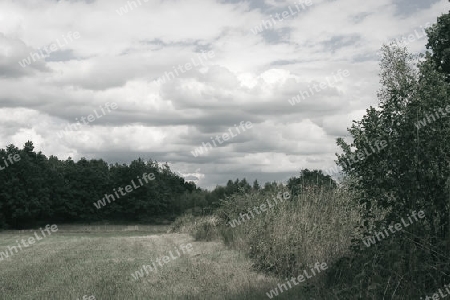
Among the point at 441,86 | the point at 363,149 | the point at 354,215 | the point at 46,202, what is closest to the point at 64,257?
the point at 354,215

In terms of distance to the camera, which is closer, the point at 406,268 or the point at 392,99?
the point at 406,268

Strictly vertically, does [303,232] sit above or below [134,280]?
below

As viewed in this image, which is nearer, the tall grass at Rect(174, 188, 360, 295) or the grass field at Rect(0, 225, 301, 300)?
the grass field at Rect(0, 225, 301, 300)

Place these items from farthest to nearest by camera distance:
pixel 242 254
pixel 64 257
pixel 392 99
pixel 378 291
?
1. pixel 64 257
2. pixel 242 254
3. pixel 392 99
4. pixel 378 291

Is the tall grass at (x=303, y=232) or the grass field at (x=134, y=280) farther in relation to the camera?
the tall grass at (x=303, y=232)

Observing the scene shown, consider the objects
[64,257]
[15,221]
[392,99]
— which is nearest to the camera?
[392,99]

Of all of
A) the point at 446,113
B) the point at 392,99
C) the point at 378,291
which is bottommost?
the point at 378,291

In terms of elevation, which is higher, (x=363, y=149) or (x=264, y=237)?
(x=363, y=149)

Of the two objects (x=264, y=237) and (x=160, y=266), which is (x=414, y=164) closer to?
(x=264, y=237)

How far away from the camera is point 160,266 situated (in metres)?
13.8

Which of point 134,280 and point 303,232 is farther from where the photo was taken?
point 303,232

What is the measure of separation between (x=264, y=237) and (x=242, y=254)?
153cm

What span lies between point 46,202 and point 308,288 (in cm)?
7155

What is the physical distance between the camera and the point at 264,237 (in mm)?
13773
